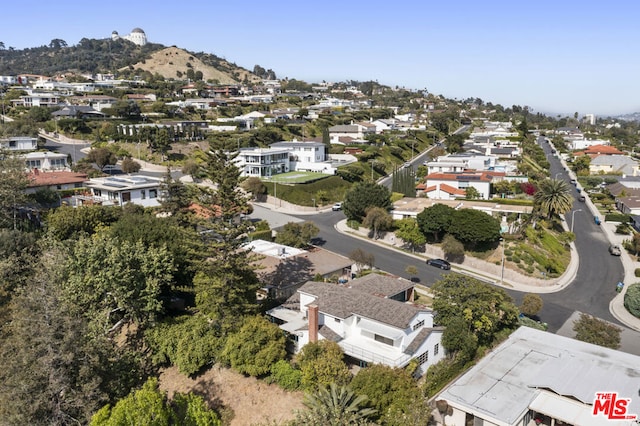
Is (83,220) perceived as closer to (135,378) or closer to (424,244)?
(135,378)

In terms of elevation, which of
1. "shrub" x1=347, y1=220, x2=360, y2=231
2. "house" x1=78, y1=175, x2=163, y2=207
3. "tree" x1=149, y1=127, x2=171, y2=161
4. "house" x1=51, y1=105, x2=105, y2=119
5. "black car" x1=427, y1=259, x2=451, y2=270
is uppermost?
"house" x1=51, y1=105, x2=105, y2=119

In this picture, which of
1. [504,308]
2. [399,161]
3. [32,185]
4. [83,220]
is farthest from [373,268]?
[399,161]

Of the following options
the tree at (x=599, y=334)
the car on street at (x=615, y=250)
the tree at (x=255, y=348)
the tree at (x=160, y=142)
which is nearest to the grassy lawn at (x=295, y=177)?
the tree at (x=160, y=142)

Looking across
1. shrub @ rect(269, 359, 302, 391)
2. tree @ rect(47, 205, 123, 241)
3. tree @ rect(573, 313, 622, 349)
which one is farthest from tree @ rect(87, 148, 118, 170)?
tree @ rect(573, 313, 622, 349)

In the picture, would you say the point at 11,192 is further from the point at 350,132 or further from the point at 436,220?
the point at 350,132

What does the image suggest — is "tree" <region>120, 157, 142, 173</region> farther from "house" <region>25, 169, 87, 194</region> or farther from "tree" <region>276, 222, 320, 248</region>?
"tree" <region>276, 222, 320, 248</region>

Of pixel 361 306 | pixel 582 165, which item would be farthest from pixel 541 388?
pixel 582 165

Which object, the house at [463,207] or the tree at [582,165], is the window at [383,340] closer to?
the house at [463,207]
